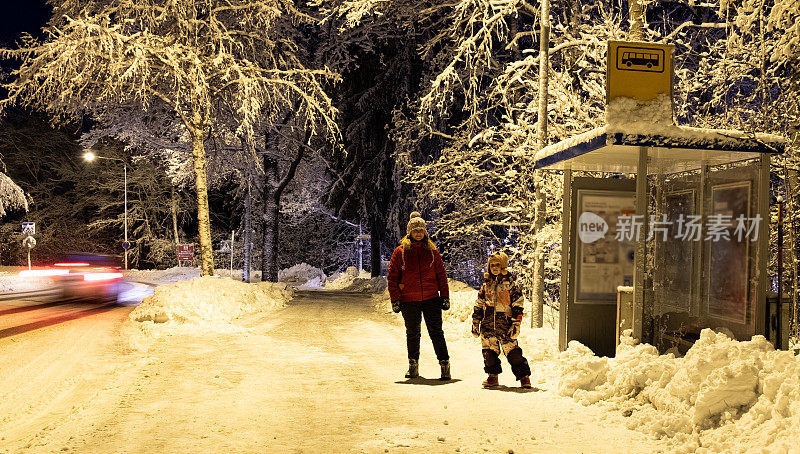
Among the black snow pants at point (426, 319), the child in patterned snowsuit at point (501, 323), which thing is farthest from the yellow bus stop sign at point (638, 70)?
the black snow pants at point (426, 319)

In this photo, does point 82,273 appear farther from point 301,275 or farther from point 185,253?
point 301,275

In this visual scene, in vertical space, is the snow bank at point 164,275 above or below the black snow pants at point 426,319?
below

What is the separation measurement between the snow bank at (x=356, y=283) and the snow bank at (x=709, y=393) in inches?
845

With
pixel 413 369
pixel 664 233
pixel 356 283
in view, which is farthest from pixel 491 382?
pixel 356 283

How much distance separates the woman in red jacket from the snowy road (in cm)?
70

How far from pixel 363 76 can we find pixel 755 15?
1950 cm

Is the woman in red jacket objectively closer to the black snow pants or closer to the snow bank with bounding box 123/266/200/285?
the black snow pants

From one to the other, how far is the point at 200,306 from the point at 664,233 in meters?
9.97

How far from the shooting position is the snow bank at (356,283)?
102 feet

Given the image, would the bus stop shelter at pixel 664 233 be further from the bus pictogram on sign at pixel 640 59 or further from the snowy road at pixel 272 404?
the snowy road at pixel 272 404

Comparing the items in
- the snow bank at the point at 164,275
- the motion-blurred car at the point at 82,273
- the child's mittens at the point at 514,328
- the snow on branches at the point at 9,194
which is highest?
the snow on branches at the point at 9,194

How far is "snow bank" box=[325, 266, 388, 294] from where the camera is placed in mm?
31172

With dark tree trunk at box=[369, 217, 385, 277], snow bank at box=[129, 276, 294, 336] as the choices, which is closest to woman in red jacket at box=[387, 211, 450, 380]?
snow bank at box=[129, 276, 294, 336]

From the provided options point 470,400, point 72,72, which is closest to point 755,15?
point 470,400
